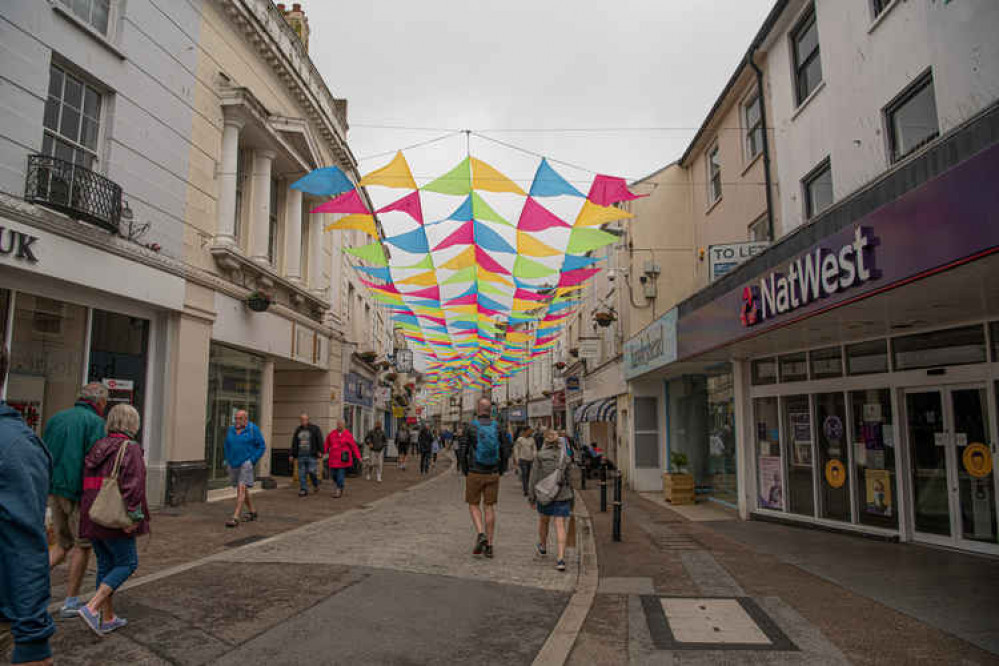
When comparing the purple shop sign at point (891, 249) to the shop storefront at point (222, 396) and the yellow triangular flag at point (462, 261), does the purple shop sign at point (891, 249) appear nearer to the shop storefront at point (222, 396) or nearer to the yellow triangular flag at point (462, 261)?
the yellow triangular flag at point (462, 261)

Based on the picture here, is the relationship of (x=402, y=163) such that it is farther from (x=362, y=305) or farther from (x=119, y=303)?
(x=362, y=305)

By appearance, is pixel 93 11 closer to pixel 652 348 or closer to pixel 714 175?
pixel 652 348

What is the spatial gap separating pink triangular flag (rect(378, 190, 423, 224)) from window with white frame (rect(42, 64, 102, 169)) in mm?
4514

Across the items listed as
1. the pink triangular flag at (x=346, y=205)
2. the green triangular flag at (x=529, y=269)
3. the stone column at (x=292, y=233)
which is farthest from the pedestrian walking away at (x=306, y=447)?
the green triangular flag at (x=529, y=269)

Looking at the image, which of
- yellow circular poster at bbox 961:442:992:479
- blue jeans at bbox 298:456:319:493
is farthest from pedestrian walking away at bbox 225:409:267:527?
yellow circular poster at bbox 961:442:992:479

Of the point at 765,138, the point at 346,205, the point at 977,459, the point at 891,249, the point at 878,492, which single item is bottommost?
the point at 878,492

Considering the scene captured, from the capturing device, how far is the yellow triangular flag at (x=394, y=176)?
10328 mm

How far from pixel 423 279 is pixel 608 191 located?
647cm

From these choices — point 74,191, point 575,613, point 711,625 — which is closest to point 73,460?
point 575,613

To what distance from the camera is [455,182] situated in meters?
10.9

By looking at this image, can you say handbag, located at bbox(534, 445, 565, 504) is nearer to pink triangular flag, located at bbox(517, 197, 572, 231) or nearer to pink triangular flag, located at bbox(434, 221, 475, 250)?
pink triangular flag, located at bbox(517, 197, 572, 231)

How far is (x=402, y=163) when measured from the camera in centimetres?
1036

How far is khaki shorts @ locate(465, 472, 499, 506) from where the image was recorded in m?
7.72

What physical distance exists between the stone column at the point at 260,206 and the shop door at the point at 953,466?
13.1 m
